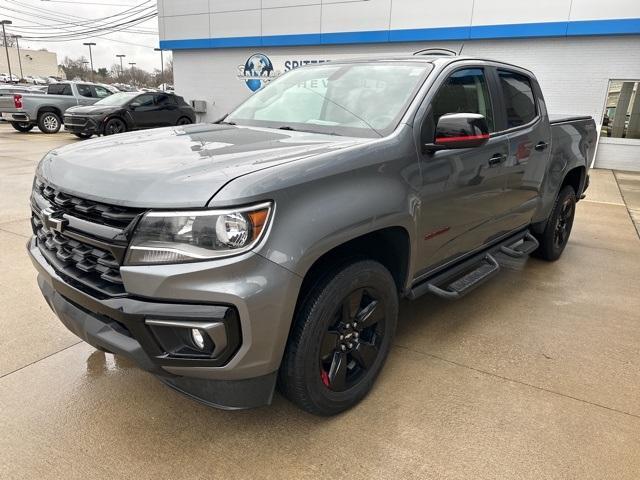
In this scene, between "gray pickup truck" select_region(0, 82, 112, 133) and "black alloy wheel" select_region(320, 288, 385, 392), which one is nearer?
"black alloy wheel" select_region(320, 288, 385, 392)

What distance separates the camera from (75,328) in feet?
7.72

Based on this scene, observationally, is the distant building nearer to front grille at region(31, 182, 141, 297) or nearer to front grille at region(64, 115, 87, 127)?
front grille at region(64, 115, 87, 127)

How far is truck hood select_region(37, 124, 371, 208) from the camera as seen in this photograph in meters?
2.02

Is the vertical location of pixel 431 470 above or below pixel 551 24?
below

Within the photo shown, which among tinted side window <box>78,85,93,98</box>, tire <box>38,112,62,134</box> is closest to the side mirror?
tire <box>38,112,62,134</box>

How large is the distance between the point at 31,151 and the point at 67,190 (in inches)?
489

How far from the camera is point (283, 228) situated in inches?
81.0

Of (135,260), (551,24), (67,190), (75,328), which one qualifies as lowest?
(75,328)

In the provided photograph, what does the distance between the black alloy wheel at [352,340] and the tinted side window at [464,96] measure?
1.18 meters

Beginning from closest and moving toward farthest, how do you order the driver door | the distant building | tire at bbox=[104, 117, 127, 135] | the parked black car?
the driver door → the parked black car → tire at bbox=[104, 117, 127, 135] → the distant building

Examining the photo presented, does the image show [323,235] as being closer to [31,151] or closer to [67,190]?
[67,190]

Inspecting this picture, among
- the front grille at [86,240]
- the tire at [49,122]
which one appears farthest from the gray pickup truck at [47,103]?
the front grille at [86,240]

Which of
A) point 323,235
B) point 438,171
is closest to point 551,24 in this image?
point 438,171

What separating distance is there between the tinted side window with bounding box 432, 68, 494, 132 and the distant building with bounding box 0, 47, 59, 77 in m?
99.0
